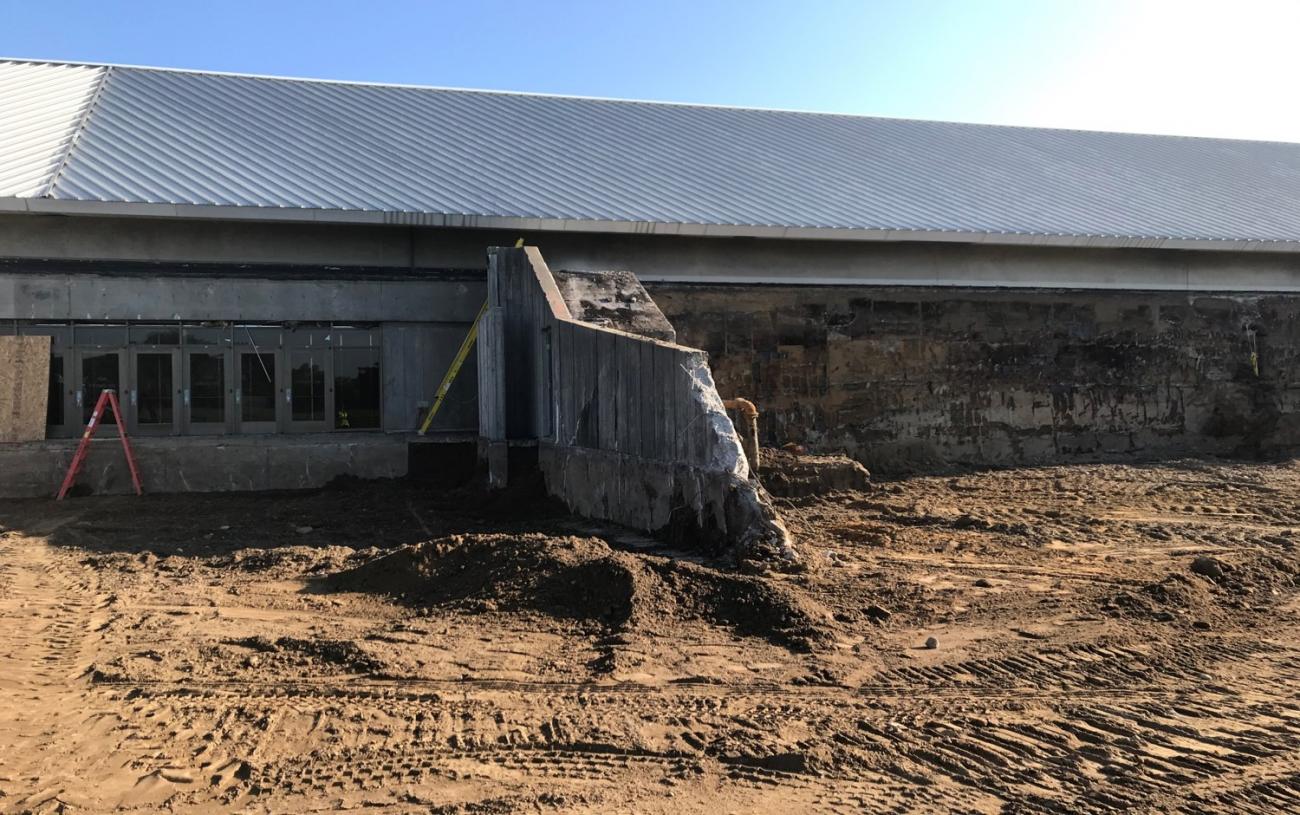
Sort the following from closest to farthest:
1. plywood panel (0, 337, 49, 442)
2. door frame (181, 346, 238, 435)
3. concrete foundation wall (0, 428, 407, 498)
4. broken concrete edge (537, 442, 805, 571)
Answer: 1. broken concrete edge (537, 442, 805, 571)
2. concrete foundation wall (0, 428, 407, 498)
3. plywood panel (0, 337, 49, 442)
4. door frame (181, 346, 238, 435)

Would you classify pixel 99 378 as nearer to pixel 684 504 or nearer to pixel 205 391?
pixel 205 391

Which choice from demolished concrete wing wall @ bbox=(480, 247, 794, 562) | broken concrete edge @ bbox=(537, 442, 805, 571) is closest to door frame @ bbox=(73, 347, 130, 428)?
demolished concrete wing wall @ bbox=(480, 247, 794, 562)

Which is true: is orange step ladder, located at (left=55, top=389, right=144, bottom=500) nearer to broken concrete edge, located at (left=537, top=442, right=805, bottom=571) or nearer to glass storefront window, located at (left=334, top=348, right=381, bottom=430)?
glass storefront window, located at (left=334, top=348, right=381, bottom=430)

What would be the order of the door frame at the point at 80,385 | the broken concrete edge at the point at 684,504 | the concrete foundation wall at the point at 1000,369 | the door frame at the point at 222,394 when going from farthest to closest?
1. the concrete foundation wall at the point at 1000,369
2. the door frame at the point at 222,394
3. the door frame at the point at 80,385
4. the broken concrete edge at the point at 684,504

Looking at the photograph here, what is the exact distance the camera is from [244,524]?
37.6ft

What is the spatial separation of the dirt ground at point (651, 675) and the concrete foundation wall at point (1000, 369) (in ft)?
18.7

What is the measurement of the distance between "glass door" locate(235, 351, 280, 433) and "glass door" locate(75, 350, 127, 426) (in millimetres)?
1605

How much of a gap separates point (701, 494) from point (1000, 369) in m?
9.93

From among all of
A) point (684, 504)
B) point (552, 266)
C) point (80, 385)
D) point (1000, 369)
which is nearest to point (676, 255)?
point (552, 266)

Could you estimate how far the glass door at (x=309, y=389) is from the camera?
49.0ft

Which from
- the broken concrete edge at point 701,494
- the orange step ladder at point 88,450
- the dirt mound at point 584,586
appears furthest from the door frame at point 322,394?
the dirt mound at point 584,586

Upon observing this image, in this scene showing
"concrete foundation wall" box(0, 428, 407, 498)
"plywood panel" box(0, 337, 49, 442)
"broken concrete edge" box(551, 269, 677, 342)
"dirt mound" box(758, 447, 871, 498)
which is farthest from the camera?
"plywood panel" box(0, 337, 49, 442)

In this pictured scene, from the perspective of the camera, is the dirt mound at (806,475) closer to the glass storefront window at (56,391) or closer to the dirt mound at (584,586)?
the dirt mound at (584,586)

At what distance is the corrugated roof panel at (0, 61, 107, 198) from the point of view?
14156 mm
